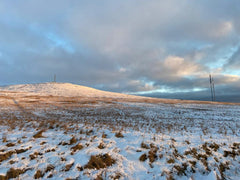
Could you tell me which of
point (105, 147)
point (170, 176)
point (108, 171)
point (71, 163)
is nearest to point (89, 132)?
point (105, 147)

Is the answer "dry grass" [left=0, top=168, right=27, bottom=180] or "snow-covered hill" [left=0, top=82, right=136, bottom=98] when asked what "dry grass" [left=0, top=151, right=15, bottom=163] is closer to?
"dry grass" [left=0, top=168, right=27, bottom=180]

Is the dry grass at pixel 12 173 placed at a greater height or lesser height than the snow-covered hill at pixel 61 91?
lesser

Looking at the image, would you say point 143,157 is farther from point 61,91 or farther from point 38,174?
point 61,91

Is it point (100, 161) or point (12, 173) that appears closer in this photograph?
point (12, 173)

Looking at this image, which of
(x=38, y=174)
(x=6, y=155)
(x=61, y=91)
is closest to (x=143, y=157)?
(x=38, y=174)

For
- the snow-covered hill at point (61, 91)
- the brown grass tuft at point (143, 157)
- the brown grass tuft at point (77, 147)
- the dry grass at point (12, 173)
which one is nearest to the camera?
the dry grass at point (12, 173)

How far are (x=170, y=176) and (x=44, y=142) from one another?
723 cm

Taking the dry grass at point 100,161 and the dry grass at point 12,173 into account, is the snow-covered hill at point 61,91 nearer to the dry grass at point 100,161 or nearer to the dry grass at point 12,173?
the dry grass at point 12,173

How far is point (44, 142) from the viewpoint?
7.45 meters

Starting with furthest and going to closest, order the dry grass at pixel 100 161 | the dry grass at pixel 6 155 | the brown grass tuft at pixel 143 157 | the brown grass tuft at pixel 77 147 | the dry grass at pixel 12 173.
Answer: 1. the brown grass tuft at pixel 77 147
2. the brown grass tuft at pixel 143 157
3. the dry grass at pixel 6 155
4. the dry grass at pixel 100 161
5. the dry grass at pixel 12 173

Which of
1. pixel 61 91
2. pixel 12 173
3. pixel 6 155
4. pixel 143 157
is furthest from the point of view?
pixel 61 91

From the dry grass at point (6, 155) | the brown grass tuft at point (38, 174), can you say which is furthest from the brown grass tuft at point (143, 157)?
the dry grass at point (6, 155)

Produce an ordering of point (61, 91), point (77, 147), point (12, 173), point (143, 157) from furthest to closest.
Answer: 1. point (61, 91)
2. point (77, 147)
3. point (143, 157)
4. point (12, 173)

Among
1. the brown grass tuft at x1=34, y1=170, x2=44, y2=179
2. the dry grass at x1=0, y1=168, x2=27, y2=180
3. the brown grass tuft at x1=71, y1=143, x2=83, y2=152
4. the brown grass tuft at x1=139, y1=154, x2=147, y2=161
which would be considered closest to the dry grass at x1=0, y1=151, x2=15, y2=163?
the dry grass at x1=0, y1=168, x2=27, y2=180
